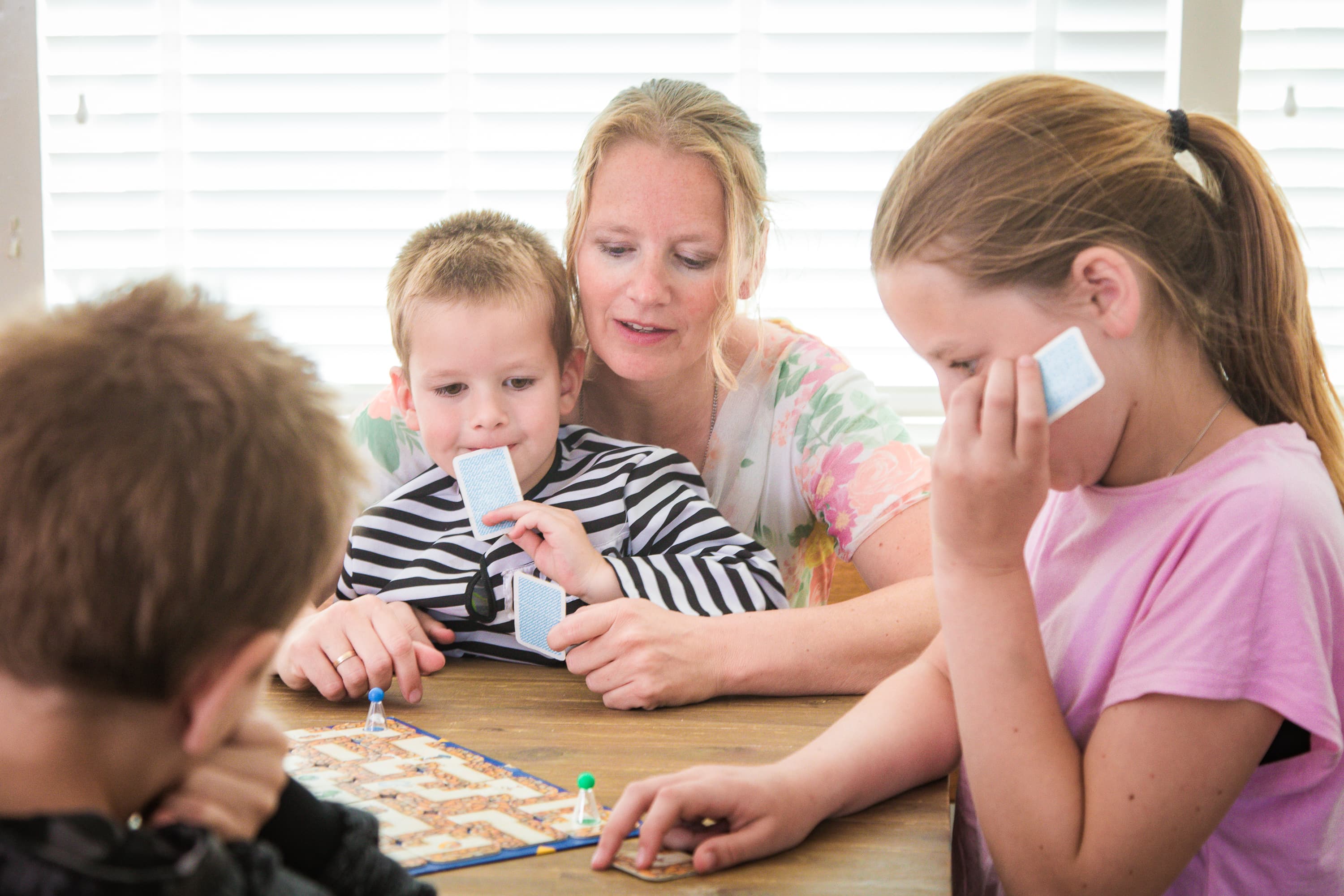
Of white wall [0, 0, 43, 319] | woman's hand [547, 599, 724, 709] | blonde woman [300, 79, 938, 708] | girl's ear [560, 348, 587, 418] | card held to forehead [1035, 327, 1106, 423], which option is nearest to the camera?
card held to forehead [1035, 327, 1106, 423]

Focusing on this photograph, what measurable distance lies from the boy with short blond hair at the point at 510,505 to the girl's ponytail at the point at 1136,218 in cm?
47

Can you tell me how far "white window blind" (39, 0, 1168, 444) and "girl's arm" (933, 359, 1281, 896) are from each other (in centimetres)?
145

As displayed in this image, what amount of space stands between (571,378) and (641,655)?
50 cm

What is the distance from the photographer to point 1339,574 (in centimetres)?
84

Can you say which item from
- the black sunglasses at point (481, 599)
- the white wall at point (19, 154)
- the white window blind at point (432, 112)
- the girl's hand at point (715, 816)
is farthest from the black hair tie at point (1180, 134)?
the white wall at point (19, 154)

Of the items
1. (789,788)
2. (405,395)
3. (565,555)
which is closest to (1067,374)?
(789,788)

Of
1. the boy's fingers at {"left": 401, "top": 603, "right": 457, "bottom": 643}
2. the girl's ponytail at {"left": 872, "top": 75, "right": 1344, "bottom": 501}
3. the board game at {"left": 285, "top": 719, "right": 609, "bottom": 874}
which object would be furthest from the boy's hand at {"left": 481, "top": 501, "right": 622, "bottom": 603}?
the girl's ponytail at {"left": 872, "top": 75, "right": 1344, "bottom": 501}

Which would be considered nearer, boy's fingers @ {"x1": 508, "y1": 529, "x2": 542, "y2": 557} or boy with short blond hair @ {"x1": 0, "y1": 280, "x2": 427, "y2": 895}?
boy with short blond hair @ {"x1": 0, "y1": 280, "x2": 427, "y2": 895}

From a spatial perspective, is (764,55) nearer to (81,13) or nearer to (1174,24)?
(1174,24)

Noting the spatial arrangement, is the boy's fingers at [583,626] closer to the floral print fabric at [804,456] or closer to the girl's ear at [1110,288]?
the floral print fabric at [804,456]

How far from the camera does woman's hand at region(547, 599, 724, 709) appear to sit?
111 cm

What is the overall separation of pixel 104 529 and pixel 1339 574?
2.62 feet

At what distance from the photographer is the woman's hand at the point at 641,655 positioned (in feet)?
3.65

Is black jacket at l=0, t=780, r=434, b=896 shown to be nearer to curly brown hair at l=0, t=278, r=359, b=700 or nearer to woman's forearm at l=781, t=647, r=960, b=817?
curly brown hair at l=0, t=278, r=359, b=700
